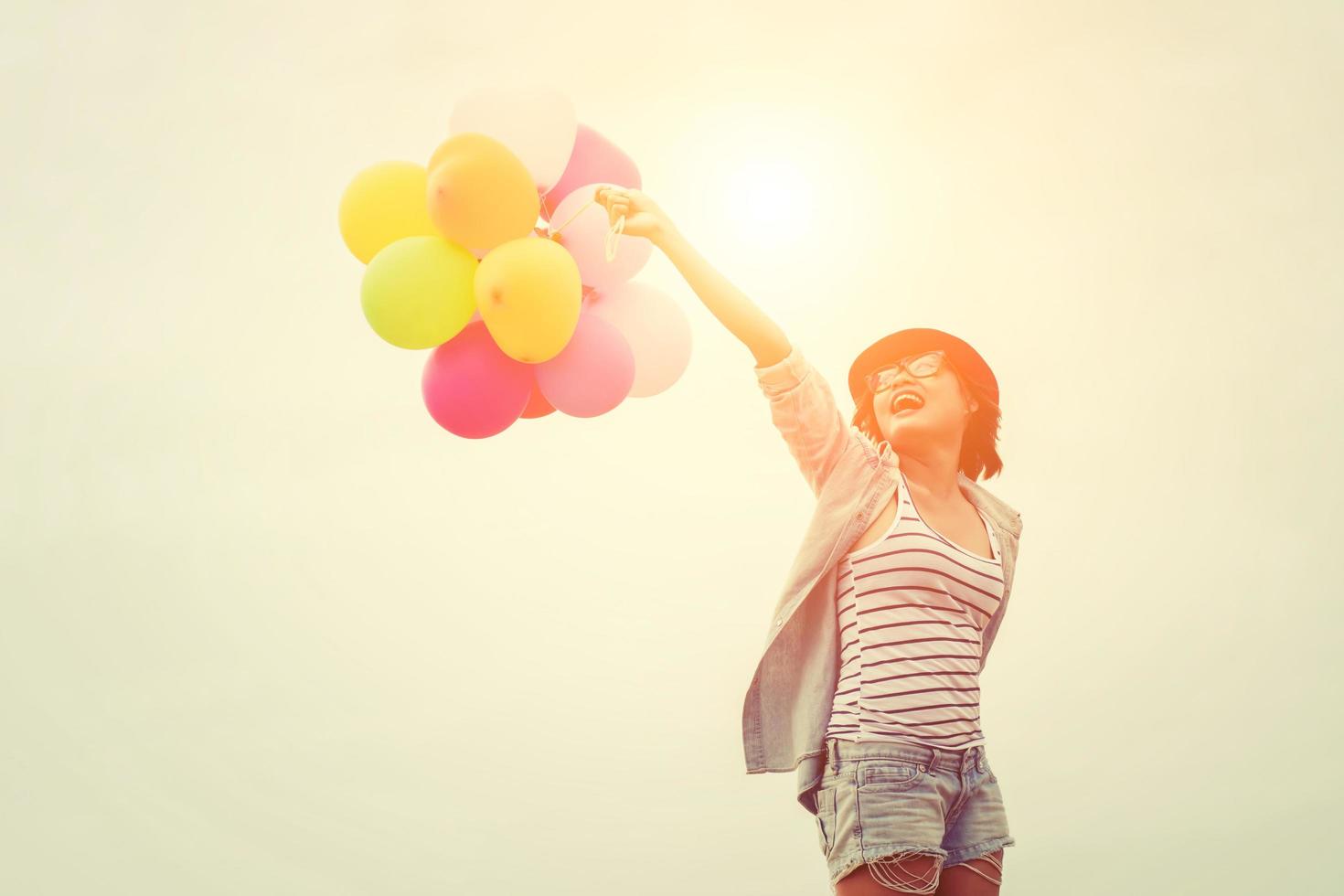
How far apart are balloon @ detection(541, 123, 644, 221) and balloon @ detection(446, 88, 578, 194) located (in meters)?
0.02

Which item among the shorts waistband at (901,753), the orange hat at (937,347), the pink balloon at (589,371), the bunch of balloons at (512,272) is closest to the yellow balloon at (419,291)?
the bunch of balloons at (512,272)

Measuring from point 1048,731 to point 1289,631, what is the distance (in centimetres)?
69

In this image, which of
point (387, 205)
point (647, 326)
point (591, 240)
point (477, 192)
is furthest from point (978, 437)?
point (387, 205)

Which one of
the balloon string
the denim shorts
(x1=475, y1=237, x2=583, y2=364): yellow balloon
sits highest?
the balloon string

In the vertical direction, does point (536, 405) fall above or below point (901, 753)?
above

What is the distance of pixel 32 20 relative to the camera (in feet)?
10.00

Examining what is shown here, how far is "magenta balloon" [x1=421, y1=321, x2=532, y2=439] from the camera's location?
Answer: 1309 millimetres

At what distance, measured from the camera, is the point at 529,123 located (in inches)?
54.2

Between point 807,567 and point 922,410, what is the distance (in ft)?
0.86

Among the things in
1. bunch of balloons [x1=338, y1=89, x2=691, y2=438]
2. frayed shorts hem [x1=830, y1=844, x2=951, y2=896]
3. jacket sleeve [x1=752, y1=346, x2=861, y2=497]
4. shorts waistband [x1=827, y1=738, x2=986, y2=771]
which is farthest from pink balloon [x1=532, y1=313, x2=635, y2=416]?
frayed shorts hem [x1=830, y1=844, x2=951, y2=896]

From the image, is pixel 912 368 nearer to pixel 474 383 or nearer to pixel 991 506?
pixel 991 506

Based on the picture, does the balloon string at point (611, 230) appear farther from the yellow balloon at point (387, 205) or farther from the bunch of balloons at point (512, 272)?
the yellow balloon at point (387, 205)

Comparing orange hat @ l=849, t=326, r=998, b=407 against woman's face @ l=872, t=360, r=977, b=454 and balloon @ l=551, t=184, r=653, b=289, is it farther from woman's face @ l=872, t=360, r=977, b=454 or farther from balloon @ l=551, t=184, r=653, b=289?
balloon @ l=551, t=184, r=653, b=289

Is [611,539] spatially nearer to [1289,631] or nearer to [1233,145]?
[1289,631]
